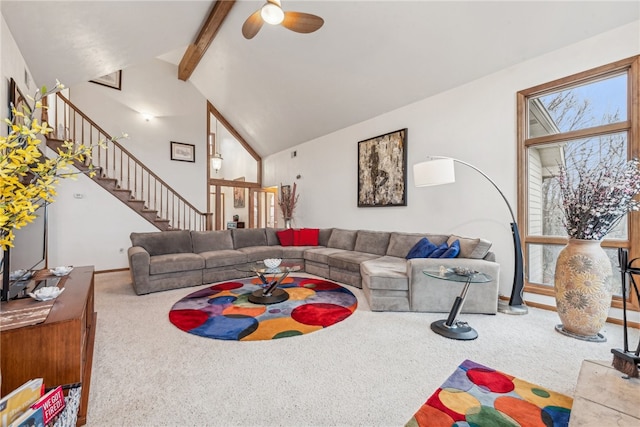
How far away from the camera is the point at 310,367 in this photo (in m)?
1.99

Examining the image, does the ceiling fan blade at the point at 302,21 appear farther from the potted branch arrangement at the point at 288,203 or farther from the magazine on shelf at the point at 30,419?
the potted branch arrangement at the point at 288,203

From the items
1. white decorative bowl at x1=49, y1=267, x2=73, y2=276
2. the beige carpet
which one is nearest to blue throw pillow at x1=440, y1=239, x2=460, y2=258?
the beige carpet

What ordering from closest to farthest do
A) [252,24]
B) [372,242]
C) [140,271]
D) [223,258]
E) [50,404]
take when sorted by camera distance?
[50,404] < [252,24] < [140,271] < [223,258] < [372,242]

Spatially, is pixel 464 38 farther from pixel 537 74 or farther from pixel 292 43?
pixel 292 43

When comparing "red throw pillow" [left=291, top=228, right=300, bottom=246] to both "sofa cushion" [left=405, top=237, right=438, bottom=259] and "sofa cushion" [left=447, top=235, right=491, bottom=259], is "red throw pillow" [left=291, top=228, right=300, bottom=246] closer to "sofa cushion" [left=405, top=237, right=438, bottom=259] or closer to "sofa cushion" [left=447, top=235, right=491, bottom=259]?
"sofa cushion" [left=405, top=237, right=438, bottom=259]

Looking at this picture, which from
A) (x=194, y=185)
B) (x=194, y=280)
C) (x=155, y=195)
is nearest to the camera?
(x=194, y=280)

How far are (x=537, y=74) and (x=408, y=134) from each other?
1.75 meters

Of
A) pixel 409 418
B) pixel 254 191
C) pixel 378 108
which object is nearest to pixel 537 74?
pixel 378 108

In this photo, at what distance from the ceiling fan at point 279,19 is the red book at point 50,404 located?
3.08 meters

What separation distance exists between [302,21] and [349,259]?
3119 mm

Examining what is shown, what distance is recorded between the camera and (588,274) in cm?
244

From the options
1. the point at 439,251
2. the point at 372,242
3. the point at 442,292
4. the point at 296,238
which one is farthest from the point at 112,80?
the point at 442,292

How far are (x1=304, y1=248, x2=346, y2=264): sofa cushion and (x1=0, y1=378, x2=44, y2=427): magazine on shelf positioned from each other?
12.1 feet

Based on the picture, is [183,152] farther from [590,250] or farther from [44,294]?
[590,250]
